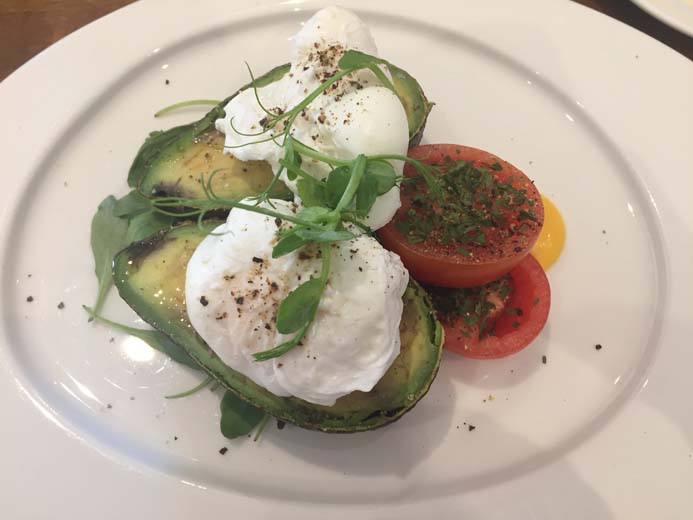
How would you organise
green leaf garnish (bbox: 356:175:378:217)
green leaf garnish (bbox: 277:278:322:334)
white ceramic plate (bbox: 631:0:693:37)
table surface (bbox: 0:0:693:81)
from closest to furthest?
1. green leaf garnish (bbox: 277:278:322:334)
2. green leaf garnish (bbox: 356:175:378:217)
3. white ceramic plate (bbox: 631:0:693:37)
4. table surface (bbox: 0:0:693:81)

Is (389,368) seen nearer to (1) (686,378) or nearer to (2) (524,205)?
(2) (524,205)

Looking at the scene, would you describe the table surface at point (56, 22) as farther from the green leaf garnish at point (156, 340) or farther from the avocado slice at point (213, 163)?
the green leaf garnish at point (156, 340)

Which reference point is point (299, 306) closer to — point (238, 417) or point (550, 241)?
point (238, 417)

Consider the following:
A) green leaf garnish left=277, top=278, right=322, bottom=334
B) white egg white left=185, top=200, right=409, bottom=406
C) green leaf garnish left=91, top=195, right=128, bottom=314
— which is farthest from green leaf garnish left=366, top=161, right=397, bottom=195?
green leaf garnish left=91, top=195, right=128, bottom=314

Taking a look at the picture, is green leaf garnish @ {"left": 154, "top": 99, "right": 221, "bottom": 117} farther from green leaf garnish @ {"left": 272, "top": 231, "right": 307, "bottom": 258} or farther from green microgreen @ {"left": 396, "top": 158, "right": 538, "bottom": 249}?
green leaf garnish @ {"left": 272, "top": 231, "right": 307, "bottom": 258}

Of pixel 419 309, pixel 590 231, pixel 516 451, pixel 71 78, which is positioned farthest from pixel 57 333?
pixel 590 231

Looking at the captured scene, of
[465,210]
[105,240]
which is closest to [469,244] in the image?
[465,210]
